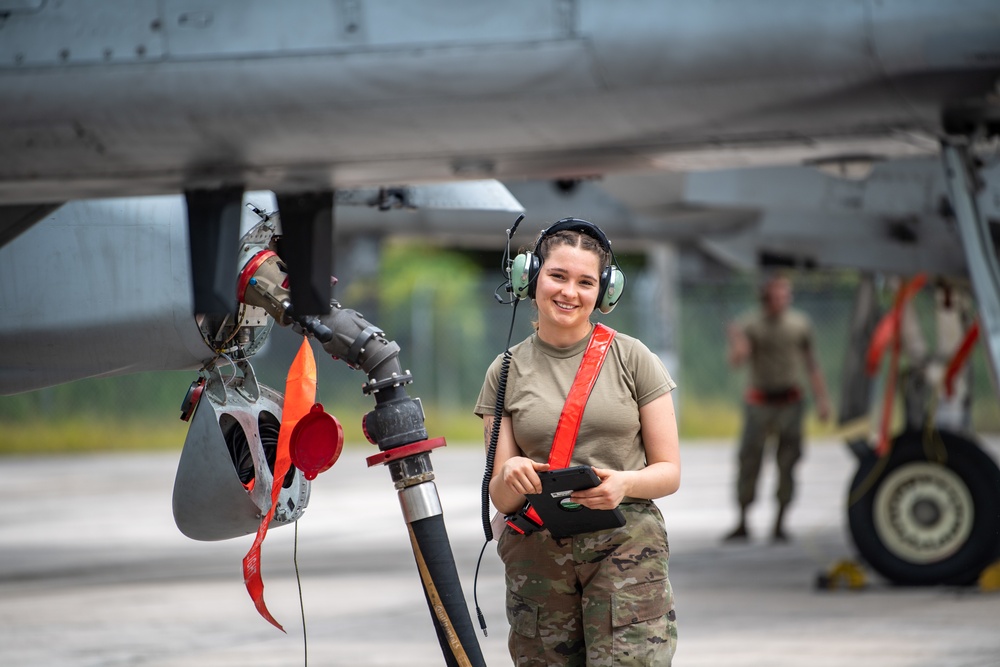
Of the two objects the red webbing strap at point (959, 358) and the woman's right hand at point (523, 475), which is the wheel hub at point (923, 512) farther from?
the woman's right hand at point (523, 475)

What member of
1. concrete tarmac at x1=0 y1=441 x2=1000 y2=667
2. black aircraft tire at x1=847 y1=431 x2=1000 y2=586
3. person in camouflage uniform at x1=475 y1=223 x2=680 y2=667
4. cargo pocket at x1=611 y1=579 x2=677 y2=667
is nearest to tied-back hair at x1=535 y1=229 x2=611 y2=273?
person in camouflage uniform at x1=475 y1=223 x2=680 y2=667

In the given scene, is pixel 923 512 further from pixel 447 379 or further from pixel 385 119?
pixel 447 379

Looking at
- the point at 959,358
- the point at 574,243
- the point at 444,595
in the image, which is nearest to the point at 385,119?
the point at 574,243

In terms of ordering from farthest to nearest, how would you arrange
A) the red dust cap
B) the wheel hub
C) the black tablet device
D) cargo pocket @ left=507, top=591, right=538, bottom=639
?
the wheel hub
the red dust cap
cargo pocket @ left=507, top=591, right=538, bottom=639
the black tablet device

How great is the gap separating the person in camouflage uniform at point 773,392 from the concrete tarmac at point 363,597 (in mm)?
421

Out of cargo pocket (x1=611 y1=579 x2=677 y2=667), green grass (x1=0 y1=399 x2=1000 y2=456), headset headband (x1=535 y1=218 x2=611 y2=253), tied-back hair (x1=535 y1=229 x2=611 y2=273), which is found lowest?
cargo pocket (x1=611 y1=579 x2=677 y2=667)

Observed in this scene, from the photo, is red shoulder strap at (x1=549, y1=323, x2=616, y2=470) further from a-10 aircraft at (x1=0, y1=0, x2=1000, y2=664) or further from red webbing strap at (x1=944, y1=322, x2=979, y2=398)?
red webbing strap at (x1=944, y1=322, x2=979, y2=398)

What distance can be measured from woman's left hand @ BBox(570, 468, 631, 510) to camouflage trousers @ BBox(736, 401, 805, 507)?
24.1 ft

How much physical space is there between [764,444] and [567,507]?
7.58m

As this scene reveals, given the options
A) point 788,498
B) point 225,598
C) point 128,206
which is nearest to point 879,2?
point 128,206

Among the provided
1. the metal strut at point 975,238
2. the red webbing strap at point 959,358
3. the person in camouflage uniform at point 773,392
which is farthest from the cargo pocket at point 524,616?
the person in camouflage uniform at point 773,392

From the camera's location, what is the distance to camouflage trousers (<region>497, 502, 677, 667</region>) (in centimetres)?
301

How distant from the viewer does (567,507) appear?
2.93m

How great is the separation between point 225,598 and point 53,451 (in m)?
14.5
